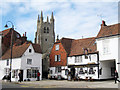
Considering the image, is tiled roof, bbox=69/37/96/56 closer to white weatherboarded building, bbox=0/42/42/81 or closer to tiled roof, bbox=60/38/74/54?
tiled roof, bbox=60/38/74/54

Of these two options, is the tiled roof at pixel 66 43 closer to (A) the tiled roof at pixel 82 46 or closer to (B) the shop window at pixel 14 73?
(A) the tiled roof at pixel 82 46

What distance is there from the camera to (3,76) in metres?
36.9

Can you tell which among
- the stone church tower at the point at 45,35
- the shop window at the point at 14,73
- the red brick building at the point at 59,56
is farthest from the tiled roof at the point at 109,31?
the stone church tower at the point at 45,35

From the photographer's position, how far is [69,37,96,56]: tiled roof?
1282 inches

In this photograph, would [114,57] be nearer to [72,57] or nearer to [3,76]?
[72,57]

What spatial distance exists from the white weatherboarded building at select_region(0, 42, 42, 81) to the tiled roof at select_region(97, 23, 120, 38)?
13.8 metres

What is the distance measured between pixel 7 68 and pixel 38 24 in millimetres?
50170

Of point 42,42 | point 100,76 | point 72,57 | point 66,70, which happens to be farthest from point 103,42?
point 42,42

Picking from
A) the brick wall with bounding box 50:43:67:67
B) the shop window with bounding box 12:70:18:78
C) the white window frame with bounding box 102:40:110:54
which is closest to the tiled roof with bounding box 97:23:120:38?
the white window frame with bounding box 102:40:110:54

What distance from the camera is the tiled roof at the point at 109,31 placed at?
2770cm

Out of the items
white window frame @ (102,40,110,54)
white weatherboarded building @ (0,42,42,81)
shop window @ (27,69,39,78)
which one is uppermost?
white window frame @ (102,40,110,54)

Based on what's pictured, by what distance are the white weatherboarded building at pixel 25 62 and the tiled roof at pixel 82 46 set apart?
285 inches

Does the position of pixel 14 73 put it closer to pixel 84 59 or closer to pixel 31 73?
pixel 31 73

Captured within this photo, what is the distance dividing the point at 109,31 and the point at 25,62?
54.1 ft
